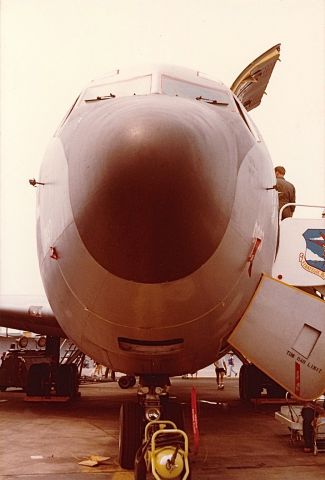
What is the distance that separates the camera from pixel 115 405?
13156mm

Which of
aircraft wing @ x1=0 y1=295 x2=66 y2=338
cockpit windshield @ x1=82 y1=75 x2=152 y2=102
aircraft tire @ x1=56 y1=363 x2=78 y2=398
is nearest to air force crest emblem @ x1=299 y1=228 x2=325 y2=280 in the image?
cockpit windshield @ x1=82 y1=75 x2=152 y2=102

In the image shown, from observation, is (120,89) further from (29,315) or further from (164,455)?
(29,315)

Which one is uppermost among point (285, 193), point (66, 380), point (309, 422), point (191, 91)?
point (191, 91)

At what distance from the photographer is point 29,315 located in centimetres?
1188

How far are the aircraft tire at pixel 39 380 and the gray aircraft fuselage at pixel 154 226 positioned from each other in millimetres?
7978

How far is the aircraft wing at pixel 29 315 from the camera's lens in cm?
1152

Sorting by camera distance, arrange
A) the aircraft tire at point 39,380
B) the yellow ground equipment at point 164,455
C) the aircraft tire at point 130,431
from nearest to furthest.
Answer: the yellow ground equipment at point 164,455 → the aircraft tire at point 130,431 → the aircraft tire at point 39,380

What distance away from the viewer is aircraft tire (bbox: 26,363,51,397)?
41.5ft

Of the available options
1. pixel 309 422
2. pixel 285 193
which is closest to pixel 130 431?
pixel 309 422

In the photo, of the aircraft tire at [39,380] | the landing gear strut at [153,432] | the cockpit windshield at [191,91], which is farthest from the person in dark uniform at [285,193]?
the aircraft tire at [39,380]

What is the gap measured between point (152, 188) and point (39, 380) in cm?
1046

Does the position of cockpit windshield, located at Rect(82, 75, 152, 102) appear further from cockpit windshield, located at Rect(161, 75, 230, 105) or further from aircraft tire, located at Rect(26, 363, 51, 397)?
aircraft tire, located at Rect(26, 363, 51, 397)

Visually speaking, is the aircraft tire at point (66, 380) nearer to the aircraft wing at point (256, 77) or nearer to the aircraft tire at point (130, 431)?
the aircraft tire at point (130, 431)

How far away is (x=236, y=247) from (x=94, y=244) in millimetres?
1132
